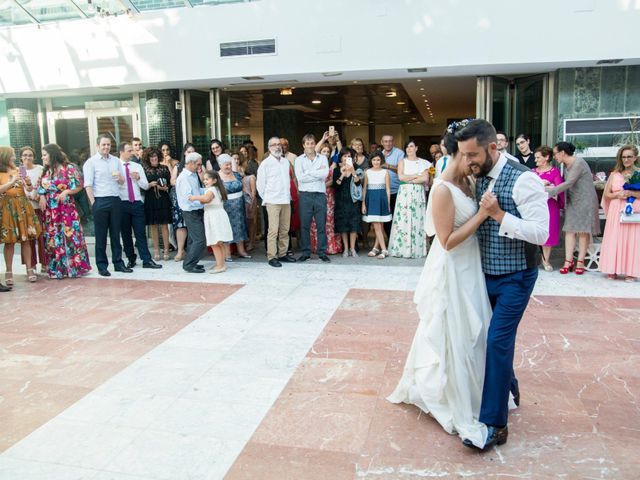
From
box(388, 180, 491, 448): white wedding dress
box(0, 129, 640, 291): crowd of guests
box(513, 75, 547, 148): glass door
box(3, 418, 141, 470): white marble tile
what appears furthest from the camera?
box(513, 75, 547, 148): glass door

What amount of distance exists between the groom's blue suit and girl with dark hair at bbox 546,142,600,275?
453 centimetres

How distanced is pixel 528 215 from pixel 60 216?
6.17 meters

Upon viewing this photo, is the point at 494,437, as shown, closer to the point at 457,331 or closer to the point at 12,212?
the point at 457,331

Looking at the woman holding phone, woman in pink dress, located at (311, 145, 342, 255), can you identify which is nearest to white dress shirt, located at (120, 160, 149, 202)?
the woman holding phone

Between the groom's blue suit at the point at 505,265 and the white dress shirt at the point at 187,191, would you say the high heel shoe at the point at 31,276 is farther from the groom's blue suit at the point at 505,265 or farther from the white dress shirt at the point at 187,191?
the groom's blue suit at the point at 505,265

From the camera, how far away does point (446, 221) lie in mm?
2992

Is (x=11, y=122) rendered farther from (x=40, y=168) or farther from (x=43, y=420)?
(x=43, y=420)

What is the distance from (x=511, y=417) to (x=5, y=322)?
15.1 ft

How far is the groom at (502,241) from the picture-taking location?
2.81 metres

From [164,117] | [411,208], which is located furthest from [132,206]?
[411,208]

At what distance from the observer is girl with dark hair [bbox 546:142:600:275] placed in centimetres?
707

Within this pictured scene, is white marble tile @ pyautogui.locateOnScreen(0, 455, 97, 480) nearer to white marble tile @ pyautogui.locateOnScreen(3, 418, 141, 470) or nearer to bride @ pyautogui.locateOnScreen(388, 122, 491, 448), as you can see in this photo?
white marble tile @ pyautogui.locateOnScreen(3, 418, 141, 470)

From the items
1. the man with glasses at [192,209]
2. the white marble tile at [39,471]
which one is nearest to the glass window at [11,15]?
the man with glasses at [192,209]

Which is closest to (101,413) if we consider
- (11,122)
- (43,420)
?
(43,420)
